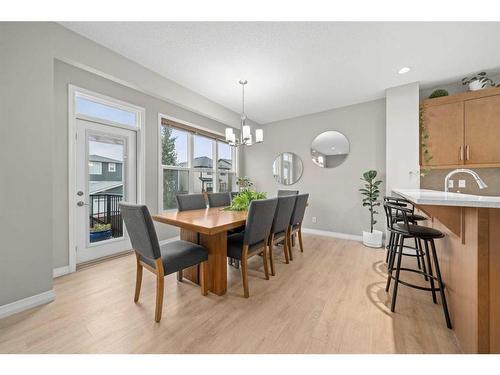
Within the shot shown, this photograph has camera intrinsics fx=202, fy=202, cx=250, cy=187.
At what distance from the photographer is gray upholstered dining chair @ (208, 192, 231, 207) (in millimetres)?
3301

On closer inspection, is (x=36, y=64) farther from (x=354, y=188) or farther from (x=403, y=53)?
(x=354, y=188)

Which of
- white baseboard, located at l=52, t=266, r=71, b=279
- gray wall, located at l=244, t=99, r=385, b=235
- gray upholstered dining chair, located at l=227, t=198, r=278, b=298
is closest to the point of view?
gray upholstered dining chair, located at l=227, t=198, r=278, b=298

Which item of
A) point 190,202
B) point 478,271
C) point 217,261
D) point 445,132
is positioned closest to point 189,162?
point 190,202

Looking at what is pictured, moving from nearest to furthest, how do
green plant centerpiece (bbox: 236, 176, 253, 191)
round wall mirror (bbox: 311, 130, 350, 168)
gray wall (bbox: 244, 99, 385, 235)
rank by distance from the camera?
1. gray wall (bbox: 244, 99, 385, 235)
2. round wall mirror (bbox: 311, 130, 350, 168)
3. green plant centerpiece (bbox: 236, 176, 253, 191)

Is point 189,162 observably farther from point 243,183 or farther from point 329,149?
point 329,149

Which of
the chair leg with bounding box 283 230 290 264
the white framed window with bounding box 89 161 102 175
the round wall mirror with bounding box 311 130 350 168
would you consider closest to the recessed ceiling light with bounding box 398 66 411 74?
the round wall mirror with bounding box 311 130 350 168

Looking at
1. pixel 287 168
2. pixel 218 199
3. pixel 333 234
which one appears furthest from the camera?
pixel 287 168

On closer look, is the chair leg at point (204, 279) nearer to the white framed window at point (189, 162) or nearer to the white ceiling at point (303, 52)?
the white framed window at point (189, 162)

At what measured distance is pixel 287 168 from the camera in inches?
190

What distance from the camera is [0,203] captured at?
63.1 inches

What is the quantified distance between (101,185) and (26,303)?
1503 mm

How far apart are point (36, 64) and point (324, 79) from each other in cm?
326

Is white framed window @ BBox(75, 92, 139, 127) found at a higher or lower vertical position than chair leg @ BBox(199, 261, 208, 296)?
higher

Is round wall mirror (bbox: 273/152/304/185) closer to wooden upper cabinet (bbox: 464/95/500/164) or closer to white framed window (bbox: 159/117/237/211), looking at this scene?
white framed window (bbox: 159/117/237/211)
